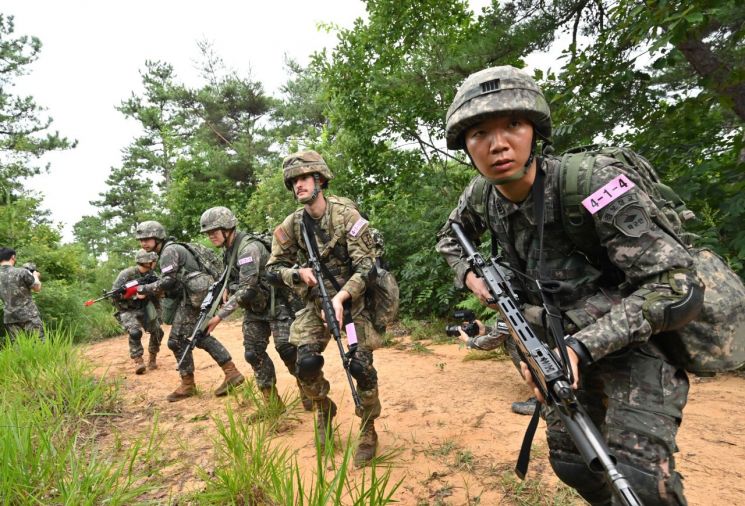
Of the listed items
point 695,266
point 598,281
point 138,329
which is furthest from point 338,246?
point 138,329

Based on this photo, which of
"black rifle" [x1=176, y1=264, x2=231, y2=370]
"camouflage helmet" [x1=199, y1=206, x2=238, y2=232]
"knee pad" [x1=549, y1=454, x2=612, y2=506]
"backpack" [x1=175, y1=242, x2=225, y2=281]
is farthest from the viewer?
"backpack" [x1=175, y1=242, x2=225, y2=281]

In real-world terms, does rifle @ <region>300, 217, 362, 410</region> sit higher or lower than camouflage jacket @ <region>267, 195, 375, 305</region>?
lower

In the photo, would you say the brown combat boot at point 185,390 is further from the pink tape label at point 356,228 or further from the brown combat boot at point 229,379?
the pink tape label at point 356,228

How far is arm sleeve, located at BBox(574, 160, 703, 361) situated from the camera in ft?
4.66

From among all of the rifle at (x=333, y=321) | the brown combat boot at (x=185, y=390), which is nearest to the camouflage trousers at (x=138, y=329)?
the brown combat boot at (x=185, y=390)

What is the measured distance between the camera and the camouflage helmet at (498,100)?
5.84 feet

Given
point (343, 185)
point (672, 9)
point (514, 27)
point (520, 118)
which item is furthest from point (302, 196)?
point (343, 185)

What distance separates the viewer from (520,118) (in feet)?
6.01

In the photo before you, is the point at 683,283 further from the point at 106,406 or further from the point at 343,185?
the point at 343,185

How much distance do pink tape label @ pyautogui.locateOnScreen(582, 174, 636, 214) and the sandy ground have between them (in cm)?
189

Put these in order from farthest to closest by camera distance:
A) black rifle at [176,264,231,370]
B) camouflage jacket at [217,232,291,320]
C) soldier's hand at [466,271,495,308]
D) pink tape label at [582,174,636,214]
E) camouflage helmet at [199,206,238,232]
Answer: black rifle at [176,264,231,370] < camouflage helmet at [199,206,238,232] < camouflage jacket at [217,232,291,320] < soldier's hand at [466,271,495,308] < pink tape label at [582,174,636,214]

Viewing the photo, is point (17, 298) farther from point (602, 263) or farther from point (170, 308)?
point (602, 263)

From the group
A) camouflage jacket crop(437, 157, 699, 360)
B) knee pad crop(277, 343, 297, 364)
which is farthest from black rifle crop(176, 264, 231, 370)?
camouflage jacket crop(437, 157, 699, 360)

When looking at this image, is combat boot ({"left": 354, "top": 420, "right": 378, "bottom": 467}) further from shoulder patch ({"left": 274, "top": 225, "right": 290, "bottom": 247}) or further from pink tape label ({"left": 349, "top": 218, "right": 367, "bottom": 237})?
shoulder patch ({"left": 274, "top": 225, "right": 290, "bottom": 247})
